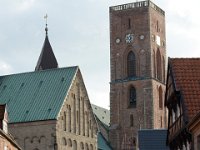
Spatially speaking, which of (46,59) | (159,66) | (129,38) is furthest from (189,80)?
(159,66)

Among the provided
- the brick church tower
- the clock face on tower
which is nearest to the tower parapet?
the brick church tower

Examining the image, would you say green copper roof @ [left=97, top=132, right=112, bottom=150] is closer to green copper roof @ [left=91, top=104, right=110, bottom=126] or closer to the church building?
green copper roof @ [left=91, top=104, right=110, bottom=126]

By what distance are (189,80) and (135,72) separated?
74662 mm

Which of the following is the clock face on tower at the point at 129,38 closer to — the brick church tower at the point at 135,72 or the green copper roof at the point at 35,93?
the brick church tower at the point at 135,72

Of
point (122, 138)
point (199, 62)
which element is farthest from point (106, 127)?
point (199, 62)

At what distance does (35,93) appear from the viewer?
292 feet

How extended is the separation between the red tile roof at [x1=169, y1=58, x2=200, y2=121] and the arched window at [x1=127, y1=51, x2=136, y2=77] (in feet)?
240

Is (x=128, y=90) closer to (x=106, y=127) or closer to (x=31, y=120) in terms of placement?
(x=106, y=127)

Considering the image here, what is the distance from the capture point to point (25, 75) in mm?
92312

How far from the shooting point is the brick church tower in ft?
367

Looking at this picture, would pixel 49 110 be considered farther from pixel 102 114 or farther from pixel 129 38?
pixel 102 114

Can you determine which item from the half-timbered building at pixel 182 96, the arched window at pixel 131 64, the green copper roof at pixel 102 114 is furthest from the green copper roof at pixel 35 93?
the half-timbered building at pixel 182 96

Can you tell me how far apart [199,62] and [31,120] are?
45910 millimetres

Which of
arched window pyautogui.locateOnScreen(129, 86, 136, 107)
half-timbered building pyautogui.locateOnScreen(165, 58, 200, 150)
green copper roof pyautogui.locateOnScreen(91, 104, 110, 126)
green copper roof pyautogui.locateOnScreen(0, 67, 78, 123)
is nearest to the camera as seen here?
half-timbered building pyautogui.locateOnScreen(165, 58, 200, 150)
